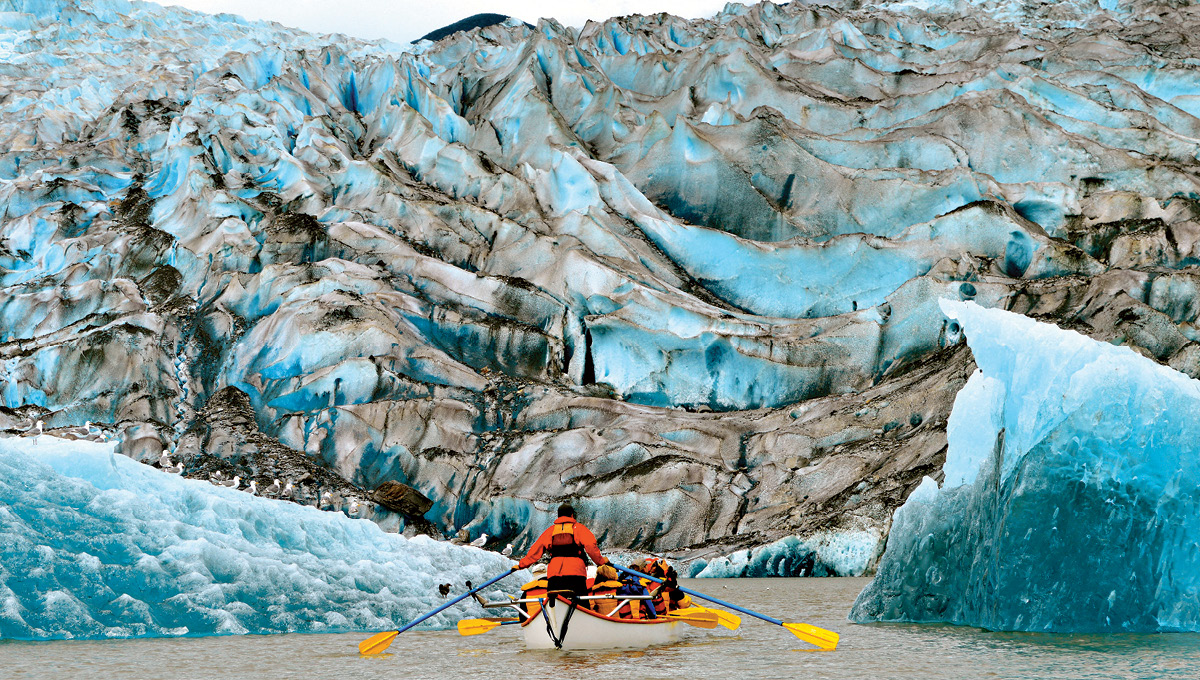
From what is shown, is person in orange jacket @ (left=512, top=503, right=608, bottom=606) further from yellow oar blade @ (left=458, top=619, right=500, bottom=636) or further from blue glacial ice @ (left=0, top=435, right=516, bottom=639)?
blue glacial ice @ (left=0, top=435, right=516, bottom=639)

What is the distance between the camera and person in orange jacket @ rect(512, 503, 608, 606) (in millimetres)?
9586

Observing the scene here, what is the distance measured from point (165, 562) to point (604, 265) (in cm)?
1549

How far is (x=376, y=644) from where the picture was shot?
32.0 ft

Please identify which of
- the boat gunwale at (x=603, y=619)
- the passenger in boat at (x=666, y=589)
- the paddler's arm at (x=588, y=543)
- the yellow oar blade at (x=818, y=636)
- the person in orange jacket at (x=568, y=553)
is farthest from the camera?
the passenger in boat at (x=666, y=589)

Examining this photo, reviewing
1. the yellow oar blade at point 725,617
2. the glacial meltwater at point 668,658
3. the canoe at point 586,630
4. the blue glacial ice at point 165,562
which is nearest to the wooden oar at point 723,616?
the yellow oar blade at point 725,617

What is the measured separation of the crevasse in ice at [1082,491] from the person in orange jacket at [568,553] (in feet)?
11.7

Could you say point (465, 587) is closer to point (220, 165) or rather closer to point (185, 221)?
point (185, 221)

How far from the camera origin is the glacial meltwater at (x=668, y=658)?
25.5 ft

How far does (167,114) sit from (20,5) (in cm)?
2182

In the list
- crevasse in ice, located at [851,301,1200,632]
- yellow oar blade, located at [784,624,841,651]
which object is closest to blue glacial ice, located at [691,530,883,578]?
crevasse in ice, located at [851,301,1200,632]

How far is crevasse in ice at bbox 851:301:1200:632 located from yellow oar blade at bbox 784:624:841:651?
1.48 meters

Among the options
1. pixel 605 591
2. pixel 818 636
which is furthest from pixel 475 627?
pixel 818 636

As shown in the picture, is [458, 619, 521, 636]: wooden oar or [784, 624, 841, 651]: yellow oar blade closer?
[784, 624, 841, 651]: yellow oar blade

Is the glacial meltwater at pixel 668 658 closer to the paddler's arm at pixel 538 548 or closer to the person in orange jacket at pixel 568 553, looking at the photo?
the person in orange jacket at pixel 568 553
